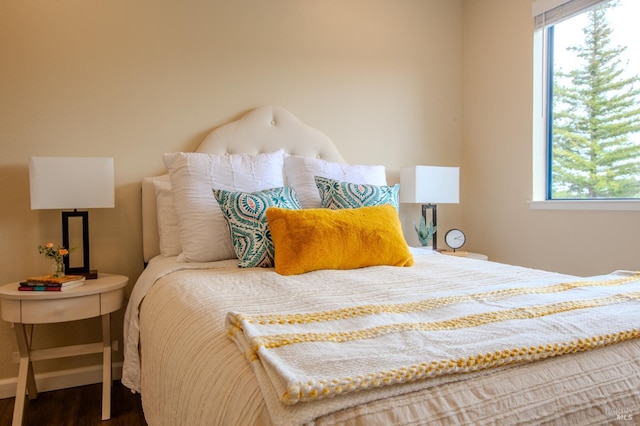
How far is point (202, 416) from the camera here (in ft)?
2.69

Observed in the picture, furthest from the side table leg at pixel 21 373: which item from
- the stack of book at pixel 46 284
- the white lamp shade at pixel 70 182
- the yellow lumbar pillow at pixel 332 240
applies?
the yellow lumbar pillow at pixel 332 240

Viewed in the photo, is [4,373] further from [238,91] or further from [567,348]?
[567,348]

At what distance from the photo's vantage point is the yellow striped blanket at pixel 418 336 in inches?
26.9

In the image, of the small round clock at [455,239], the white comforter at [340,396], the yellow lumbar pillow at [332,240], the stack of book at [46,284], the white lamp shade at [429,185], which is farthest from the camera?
the small round clock at [455,239]

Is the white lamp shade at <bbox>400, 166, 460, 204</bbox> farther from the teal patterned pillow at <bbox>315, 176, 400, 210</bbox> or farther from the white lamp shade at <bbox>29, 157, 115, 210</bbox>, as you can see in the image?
the white lamp shade at <bbox>29, 157, 115, 210</bbox>

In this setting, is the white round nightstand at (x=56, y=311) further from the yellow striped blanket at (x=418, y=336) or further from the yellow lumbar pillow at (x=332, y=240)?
the yellow striped blanket at (x=418, y=336)

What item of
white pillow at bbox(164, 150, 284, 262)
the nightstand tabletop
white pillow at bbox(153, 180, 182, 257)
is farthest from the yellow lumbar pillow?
the nightstand tabletop

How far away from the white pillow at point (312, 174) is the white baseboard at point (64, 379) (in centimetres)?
134

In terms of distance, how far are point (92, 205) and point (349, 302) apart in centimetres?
143

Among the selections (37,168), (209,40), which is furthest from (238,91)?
(37,168)

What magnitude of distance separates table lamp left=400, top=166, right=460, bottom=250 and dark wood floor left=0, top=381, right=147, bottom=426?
193 centimetres

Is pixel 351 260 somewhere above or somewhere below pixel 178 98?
below

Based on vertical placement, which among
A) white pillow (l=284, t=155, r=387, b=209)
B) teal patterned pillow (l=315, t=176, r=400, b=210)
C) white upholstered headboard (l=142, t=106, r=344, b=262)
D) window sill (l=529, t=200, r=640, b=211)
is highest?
white upholstered headboard (l=142, t=106, r=344, b=262)

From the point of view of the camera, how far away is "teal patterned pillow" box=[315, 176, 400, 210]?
6.80 ft
